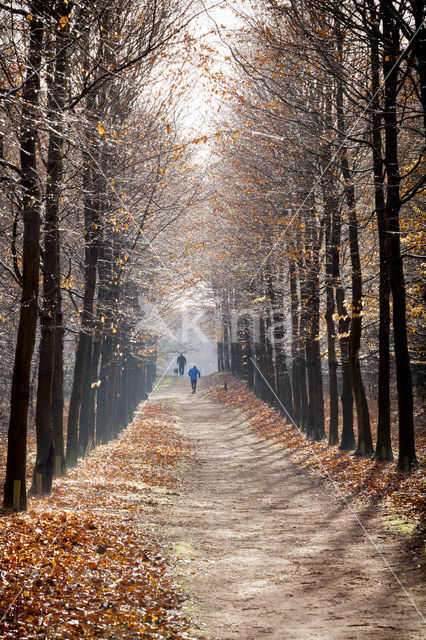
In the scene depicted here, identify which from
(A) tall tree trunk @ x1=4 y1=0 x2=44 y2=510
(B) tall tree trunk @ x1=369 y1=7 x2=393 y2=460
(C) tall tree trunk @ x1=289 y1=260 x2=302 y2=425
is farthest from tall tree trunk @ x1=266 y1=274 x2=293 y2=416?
(A) tall tree trunk @ x1=4 y1=0 x2=44 y2=510

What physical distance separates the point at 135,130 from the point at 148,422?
16057 mm

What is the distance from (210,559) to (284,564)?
3.28 ft

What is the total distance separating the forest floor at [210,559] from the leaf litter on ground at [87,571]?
0.06ft

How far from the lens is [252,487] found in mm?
14023

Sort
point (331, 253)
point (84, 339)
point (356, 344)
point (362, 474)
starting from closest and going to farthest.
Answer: point (362, 474)
point (356, 344)
point (84, 339)
point (331, 253)

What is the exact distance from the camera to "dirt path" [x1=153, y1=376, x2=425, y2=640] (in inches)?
223

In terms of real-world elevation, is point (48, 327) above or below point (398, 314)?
below

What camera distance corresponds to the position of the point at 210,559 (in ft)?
26.2

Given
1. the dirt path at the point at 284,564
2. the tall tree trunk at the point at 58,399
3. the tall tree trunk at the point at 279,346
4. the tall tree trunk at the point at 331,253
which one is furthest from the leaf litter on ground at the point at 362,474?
the tall tree trunk at the point at 58,399

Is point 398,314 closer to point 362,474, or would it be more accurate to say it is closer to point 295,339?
point 362,474

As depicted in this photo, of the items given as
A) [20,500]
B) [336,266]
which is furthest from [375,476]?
[20,500]

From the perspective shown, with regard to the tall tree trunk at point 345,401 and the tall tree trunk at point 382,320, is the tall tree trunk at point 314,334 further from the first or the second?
the tall tree trunk at point 382,320

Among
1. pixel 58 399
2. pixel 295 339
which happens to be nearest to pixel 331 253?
pixel 295 339

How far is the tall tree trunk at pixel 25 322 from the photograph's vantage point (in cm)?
898
